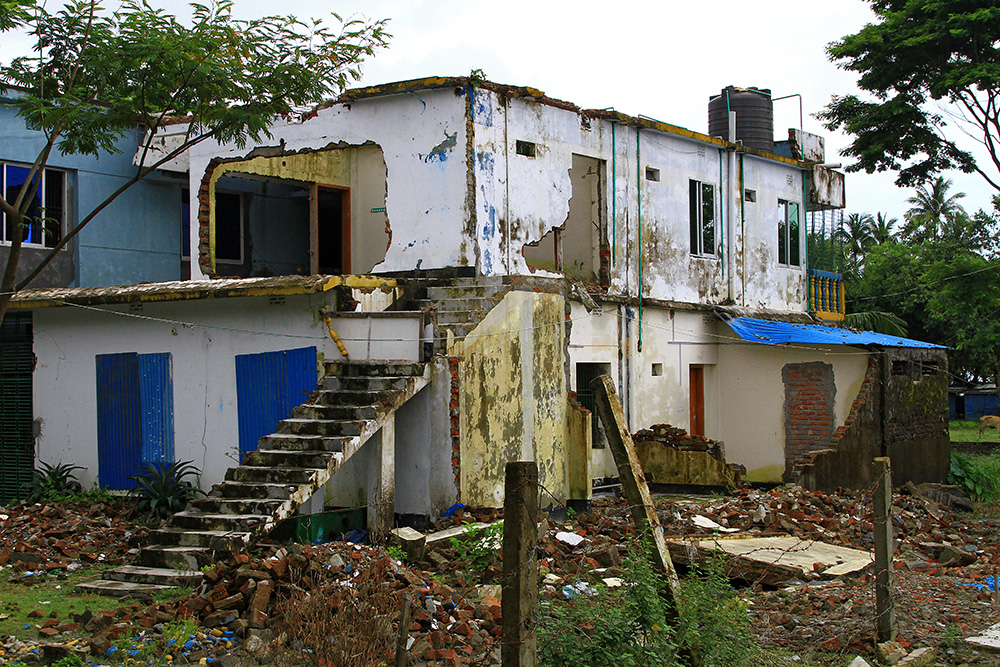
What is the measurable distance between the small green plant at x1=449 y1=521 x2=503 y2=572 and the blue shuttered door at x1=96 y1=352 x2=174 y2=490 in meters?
5.11

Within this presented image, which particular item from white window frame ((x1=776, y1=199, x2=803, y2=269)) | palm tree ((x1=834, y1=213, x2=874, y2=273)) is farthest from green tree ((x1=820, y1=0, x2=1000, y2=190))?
palm tree ((x1=834, y1=213, x2=874, y2=273))

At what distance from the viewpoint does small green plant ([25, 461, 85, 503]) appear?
14086 mm

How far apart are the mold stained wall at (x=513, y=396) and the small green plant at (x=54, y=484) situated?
6.26m

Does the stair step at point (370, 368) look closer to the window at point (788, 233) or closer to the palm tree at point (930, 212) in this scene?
the window at point (788, 233)

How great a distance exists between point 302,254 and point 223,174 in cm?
291

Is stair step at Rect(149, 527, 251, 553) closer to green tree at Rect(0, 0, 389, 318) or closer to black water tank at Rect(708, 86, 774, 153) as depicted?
green tree at Rect(0, 0, 389, 318)

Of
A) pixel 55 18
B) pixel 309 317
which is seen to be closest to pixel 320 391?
pixel 309 317

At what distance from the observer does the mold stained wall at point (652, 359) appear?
15.4m

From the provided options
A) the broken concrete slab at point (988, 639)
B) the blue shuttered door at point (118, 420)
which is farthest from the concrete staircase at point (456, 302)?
the broken concrete slab at point (988, 639)

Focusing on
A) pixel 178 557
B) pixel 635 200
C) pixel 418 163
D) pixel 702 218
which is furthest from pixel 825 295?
pixel 178 557

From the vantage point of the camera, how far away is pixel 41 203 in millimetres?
16219

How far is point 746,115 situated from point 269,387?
12230mm

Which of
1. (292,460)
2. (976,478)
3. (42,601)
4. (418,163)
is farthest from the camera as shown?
(976,478)

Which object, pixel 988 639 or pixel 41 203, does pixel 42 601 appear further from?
pixel 41 203
